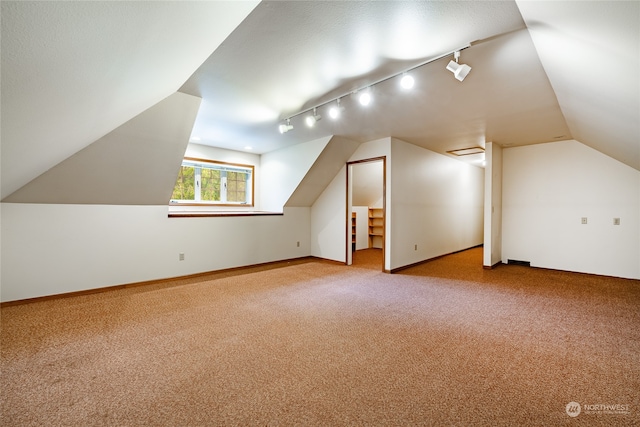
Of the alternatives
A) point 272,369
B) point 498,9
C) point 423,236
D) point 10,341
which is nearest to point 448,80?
point 498,9

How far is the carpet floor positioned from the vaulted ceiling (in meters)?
1.52

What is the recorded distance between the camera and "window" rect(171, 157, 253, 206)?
516 centimetres

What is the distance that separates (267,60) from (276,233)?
11.8 ft

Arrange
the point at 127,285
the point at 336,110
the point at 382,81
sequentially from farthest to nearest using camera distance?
the point at 127,285
the point at 336,110
the point at 382,81

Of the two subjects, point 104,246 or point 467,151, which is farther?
point 467,151

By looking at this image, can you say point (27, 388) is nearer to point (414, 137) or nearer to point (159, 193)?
point (159, 193)

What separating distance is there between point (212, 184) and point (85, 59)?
451 cm

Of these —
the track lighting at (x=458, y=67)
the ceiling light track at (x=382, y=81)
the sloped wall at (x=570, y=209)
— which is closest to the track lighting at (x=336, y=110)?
the ceiling light track at (x=382, y=81)

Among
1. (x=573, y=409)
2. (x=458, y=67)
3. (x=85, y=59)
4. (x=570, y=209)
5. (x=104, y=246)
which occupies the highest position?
(x=458, y=67)

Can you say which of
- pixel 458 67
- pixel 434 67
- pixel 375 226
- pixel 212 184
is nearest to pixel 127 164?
pixel 212 184

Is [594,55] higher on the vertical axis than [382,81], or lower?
lower

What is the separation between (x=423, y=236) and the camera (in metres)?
5.36

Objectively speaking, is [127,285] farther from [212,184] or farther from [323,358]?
[323,358]

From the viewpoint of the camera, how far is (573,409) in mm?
1462
